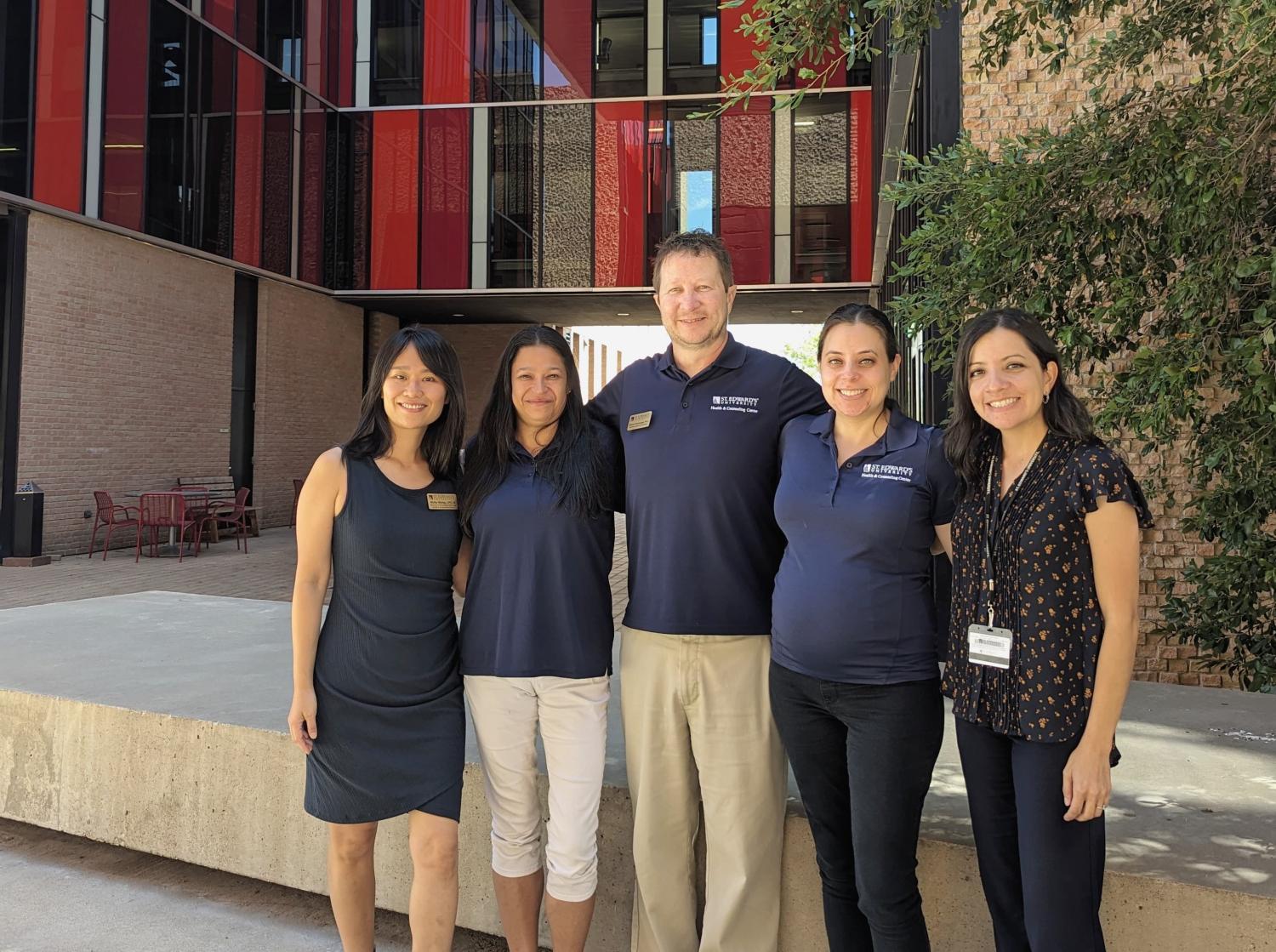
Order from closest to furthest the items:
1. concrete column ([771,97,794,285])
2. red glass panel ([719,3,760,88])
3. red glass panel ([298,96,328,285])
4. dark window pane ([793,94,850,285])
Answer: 1. dark window pane ([793,94,850,285])
2. concrete column ([771,97,794,285])
3. red glass panel ([719,3,760,88])
4. red glass panel ([298,96,328,285])

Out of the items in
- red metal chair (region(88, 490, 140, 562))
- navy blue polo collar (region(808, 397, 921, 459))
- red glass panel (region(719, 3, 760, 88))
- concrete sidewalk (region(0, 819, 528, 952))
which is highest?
red glass panel (region(719, 3, 760, 88))

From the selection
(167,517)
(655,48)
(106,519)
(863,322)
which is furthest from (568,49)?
(863,322)

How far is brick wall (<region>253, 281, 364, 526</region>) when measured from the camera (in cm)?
1788

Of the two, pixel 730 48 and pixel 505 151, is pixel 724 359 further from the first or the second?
pixel 505 151

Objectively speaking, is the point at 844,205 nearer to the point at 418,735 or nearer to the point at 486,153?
the point at 486,153

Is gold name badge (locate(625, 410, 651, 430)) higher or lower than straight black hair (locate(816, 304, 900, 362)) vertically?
lower

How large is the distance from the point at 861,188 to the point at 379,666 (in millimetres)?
16580

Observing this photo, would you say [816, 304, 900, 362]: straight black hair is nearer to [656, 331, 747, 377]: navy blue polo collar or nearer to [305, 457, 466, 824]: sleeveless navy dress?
[656, 331, 747, 377]: navy blue polo collar

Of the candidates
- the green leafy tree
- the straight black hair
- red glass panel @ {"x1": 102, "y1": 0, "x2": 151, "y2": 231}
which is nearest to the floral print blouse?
the straight black hair

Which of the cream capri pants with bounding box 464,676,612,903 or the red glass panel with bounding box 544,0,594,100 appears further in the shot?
the red glass panel with bounding box 544,0,594,100

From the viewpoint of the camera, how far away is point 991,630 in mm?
2010

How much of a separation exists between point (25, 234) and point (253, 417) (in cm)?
561

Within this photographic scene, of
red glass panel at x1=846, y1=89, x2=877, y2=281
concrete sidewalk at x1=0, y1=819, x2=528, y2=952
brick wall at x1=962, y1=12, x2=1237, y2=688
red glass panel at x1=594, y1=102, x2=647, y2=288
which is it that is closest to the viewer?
concrete sidewalk at x1=0, y1=819, x2=528, y2=952

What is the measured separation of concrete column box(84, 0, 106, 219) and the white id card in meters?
14.6
